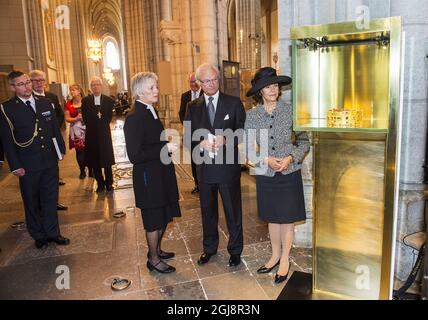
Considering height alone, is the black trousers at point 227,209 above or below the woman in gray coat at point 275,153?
below

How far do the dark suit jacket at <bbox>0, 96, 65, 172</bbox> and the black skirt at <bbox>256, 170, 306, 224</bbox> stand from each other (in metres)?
2.37

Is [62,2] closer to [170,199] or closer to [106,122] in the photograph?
[106,122]

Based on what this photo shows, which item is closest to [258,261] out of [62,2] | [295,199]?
[295,199]

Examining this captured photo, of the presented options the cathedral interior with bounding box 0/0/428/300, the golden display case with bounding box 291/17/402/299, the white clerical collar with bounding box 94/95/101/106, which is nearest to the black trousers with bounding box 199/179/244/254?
the cathedral interior with bounding box 0/0/428/300

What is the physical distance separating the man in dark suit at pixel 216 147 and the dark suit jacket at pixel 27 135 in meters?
1.67

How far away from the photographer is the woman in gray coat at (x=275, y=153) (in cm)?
286

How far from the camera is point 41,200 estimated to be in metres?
4.02

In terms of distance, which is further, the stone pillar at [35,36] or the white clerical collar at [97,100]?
the stone pillar at [35,36]

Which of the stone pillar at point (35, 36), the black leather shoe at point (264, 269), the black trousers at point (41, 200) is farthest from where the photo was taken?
the stone pillar at point (35, 36)

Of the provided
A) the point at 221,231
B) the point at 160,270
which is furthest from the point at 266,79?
the point at 221,231

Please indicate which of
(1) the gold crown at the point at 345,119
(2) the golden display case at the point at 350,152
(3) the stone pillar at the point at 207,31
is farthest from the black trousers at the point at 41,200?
(3) the stone pillar at the point at 207,31

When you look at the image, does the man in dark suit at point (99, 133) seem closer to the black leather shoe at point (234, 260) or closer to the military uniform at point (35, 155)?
the military uniform at point (35, 155)

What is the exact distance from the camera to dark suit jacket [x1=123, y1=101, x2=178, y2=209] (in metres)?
2.99

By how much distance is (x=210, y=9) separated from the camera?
10.4 meters
